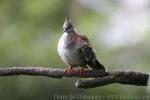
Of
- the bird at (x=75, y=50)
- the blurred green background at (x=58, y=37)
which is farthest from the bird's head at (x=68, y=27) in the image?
the blurred green background at (x=58, y=37)

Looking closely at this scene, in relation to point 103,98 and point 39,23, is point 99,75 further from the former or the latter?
point 39,23

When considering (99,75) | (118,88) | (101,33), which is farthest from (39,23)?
(99,75)

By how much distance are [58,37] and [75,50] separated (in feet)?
5.85

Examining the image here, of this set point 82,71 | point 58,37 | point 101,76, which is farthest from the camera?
point 58,37

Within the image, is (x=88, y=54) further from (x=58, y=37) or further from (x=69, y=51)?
(x=58, y=37)

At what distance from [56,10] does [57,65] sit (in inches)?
18.5

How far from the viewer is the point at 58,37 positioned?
3.87 metres

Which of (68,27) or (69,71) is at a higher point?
(68,27)

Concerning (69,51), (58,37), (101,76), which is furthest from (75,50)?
(58,37)

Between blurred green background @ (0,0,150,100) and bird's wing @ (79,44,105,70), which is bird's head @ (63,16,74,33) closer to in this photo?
bird's wing @ (79,44,105,70)

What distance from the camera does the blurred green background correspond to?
3703 millimetres

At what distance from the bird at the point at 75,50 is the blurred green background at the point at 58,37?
4.45ft

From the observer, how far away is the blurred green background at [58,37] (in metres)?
3.70

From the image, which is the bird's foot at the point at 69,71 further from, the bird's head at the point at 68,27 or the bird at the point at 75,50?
the bird's head at the point at 68,27
